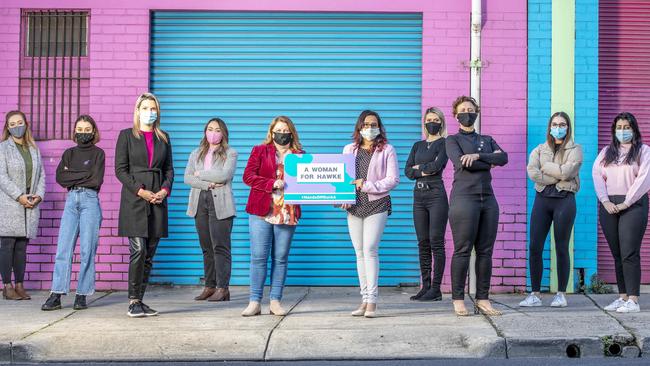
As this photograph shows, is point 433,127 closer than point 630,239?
No

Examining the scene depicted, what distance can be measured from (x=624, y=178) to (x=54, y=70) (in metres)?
6.58

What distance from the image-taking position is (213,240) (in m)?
9.25

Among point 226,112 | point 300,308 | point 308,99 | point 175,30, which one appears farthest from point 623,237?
point 175,30

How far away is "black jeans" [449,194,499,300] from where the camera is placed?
309 inches

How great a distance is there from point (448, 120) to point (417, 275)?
6.16ft

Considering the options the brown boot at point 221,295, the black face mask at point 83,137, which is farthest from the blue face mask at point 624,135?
the black face mask at point 83,137

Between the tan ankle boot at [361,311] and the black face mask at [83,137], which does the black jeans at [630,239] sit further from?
the black face mask at [83,137]

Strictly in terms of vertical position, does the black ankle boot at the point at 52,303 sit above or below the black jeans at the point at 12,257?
below

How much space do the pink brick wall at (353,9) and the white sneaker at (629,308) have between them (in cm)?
190

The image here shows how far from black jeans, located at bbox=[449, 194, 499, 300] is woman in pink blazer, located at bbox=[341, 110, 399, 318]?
2.14 feet

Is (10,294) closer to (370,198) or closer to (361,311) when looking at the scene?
(361,311)

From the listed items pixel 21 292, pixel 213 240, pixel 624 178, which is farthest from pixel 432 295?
pixel 21 292

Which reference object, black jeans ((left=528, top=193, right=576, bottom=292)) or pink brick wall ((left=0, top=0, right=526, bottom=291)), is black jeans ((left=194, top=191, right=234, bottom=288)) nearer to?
pink brick wall ((left=0, top=0, right=526, bottom=291))

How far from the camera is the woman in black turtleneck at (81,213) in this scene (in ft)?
28.2
